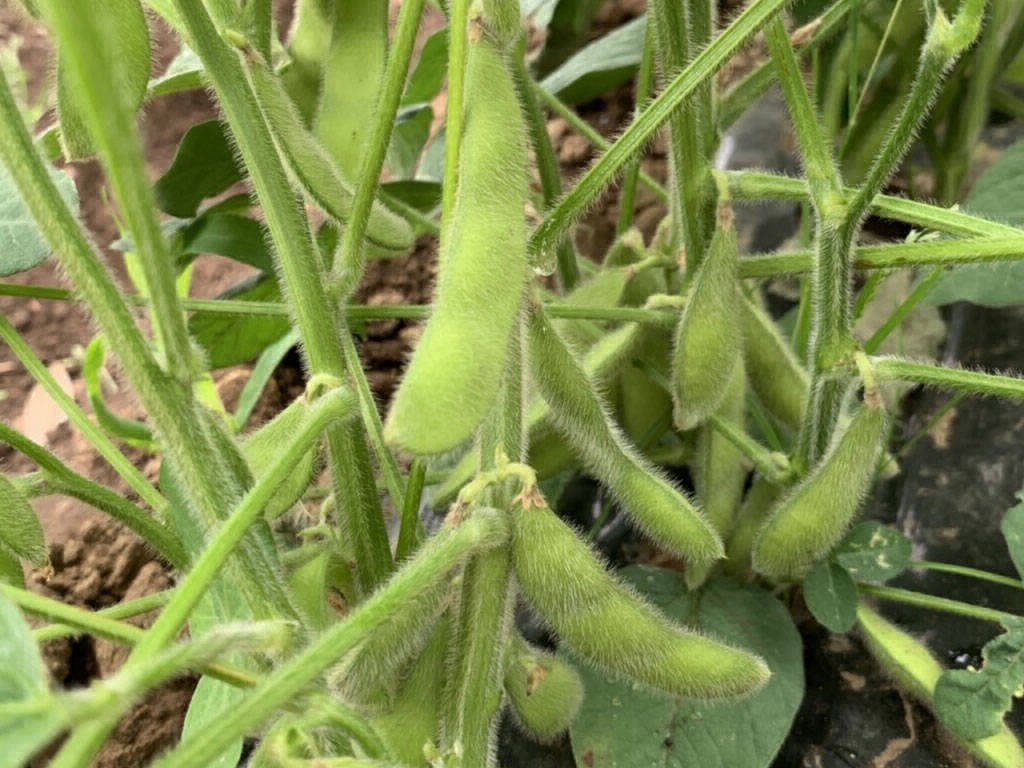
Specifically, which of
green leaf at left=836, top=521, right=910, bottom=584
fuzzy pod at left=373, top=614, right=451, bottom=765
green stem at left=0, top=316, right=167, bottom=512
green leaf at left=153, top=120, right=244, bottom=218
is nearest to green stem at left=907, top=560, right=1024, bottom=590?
green leaf at left=836, top=521, right=910, bottom=584

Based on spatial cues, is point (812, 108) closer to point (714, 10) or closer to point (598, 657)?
point (714, 10)

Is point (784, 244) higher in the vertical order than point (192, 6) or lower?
lower

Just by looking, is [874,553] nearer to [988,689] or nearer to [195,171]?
[988,689]

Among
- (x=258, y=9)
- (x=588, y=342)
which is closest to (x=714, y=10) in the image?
(x=588, y=342)

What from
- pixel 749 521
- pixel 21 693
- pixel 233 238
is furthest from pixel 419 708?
pixel 233 238

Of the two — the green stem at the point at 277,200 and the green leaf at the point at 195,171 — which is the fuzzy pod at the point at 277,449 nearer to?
the green stem at the point at 277,200

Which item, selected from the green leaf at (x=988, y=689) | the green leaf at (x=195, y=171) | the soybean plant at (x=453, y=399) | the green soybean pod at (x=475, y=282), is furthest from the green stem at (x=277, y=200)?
the green leaf at (x=988, y=689)
